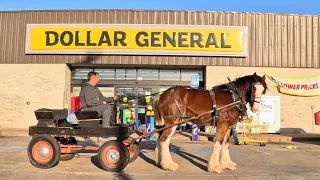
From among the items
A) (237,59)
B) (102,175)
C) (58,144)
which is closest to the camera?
(102,175)

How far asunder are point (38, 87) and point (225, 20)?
34.6 ft

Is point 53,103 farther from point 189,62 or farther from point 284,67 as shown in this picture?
point 284,67

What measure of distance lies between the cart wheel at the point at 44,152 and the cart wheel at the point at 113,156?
39.0 inches

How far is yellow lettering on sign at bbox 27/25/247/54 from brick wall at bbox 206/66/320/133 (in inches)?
43.7

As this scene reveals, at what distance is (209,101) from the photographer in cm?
761

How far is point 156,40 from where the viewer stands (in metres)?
17.8

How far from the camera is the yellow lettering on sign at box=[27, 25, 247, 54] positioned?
58.2ft

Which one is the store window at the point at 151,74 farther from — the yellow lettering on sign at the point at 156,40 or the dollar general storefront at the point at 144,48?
the yellow lettering on sign at the point at 156,40

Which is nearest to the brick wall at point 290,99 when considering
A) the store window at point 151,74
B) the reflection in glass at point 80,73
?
the store window at point 151,74

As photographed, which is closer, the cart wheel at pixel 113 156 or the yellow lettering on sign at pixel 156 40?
the cart wheel at pixel 113 156

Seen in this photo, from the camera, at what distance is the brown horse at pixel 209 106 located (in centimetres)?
750

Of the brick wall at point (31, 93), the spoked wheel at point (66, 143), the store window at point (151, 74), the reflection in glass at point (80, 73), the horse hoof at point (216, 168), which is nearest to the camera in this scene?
the horse hoof at point (216, 168)

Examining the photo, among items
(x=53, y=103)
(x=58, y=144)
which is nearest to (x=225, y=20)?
(x=53, y=103)

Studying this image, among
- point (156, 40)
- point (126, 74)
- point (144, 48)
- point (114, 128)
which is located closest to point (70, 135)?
point (114, 128)
